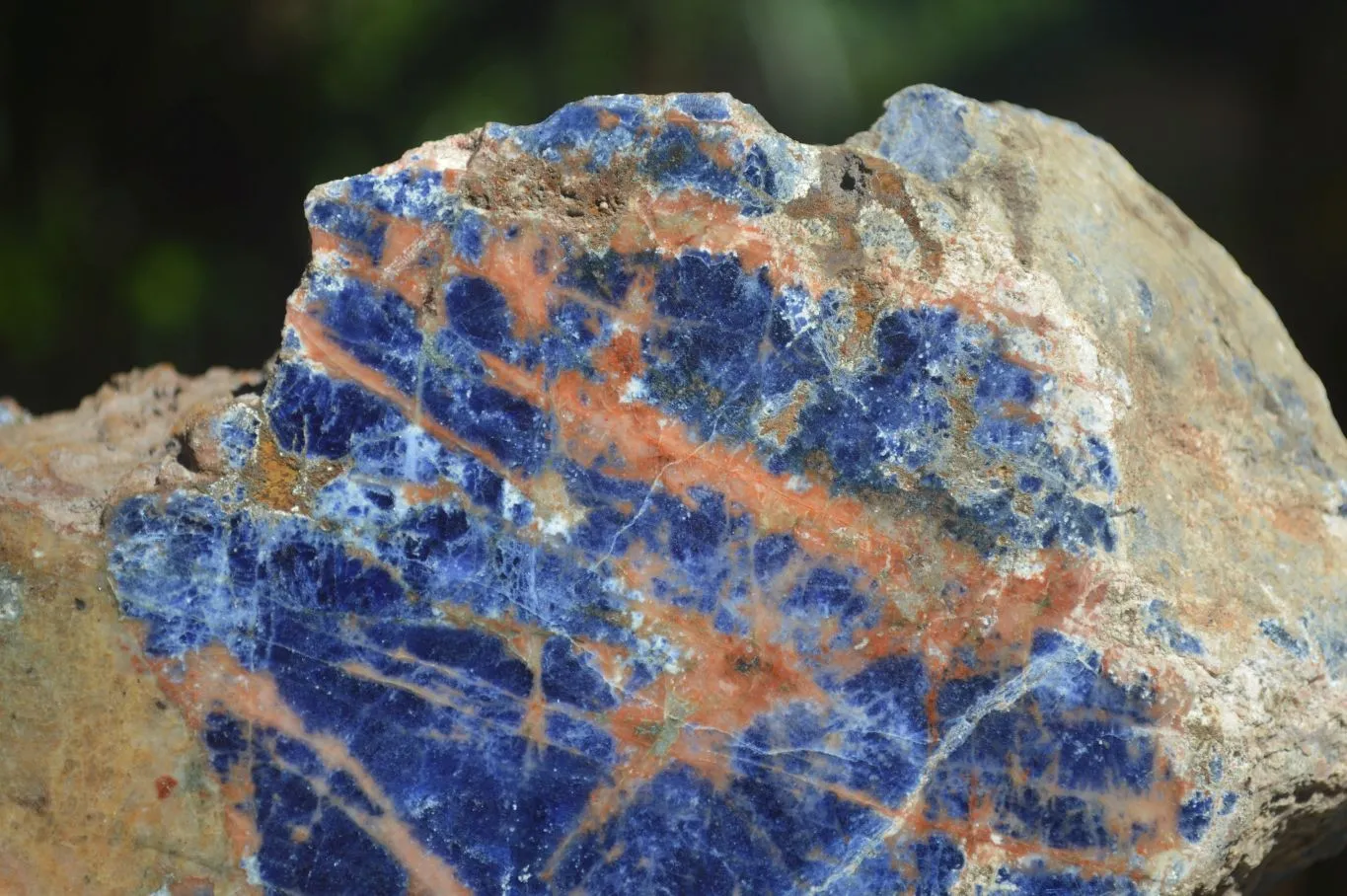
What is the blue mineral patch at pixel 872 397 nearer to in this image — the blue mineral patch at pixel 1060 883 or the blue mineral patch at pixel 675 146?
the blue mineral patch at pixel 675 146

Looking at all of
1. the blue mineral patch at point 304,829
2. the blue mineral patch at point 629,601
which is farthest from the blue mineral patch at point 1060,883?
the blue mineral patch at point 304,829

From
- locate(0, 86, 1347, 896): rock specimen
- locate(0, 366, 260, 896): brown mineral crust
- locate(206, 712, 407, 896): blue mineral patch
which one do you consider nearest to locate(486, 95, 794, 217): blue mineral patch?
locate(0, 86, 1347, 896): rock specimen

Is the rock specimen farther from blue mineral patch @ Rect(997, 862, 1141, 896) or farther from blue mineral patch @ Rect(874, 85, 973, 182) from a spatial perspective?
blue mineral patch @ Rect(874, 85, 973, 182)

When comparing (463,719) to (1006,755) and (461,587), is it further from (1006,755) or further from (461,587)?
(1006,755)

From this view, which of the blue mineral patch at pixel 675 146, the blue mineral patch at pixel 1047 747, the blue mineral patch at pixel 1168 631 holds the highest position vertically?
the blue mineral patch at pixel 675 146

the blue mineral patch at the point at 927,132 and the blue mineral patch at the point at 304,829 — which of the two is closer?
the blue mineral patch at the point at 304,829

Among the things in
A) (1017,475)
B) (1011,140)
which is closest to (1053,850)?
(1017,475)

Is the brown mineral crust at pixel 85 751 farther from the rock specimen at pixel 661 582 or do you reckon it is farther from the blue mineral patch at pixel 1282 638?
the blue mineral patch at pixel 1282 638

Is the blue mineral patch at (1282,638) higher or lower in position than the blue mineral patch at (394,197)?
lower

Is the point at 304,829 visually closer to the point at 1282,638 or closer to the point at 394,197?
the point at 394,197
